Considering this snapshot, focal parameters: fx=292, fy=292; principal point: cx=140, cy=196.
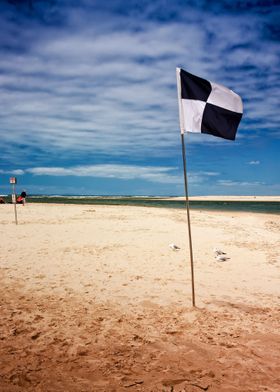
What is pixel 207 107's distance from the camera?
615cm

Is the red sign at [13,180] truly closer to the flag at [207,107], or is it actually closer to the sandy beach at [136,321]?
the sandy beach at [136,321]

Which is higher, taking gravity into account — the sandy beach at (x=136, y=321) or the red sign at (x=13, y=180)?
the red sign at (x=13, y=180)

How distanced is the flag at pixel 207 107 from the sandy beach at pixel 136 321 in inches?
149

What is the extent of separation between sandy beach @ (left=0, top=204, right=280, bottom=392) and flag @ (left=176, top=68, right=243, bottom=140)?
377cm

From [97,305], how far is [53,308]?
35.9 inches

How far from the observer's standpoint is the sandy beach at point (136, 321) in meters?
3.82

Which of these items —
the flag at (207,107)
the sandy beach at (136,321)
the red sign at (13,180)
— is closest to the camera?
the sandy beach at (136,321)

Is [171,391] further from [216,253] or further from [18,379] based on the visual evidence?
[216,253]

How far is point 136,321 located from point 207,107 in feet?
14.9

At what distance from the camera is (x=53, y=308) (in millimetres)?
6078

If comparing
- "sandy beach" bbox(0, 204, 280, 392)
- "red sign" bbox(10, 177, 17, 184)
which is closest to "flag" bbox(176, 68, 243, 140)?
"sandy beach" bbox(0, 204, 280, 392)

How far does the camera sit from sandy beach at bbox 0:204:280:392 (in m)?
3.82

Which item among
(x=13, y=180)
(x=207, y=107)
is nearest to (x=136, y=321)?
(x=207, y=107)

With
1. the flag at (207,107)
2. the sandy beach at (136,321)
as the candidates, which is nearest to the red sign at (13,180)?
the sandy beach at (136,321)
